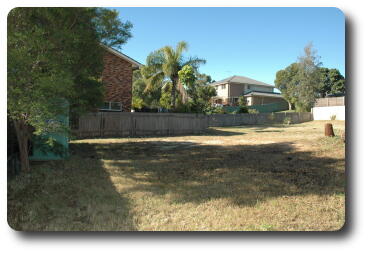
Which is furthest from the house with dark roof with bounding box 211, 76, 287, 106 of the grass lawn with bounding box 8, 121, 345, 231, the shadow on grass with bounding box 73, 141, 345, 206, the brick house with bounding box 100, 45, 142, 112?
the grass lawn with bounding box 8, 121, 345, 231

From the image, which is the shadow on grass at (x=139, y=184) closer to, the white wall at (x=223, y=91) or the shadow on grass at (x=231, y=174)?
the shadow on grass at (x=231, y=174)

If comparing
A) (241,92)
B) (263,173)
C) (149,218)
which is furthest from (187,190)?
(241,92)

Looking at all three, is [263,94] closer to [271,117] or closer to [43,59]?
[271,117]

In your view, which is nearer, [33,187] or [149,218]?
[149,218]

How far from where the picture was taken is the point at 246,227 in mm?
2953

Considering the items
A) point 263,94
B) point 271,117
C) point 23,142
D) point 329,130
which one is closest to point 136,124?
point 329,130

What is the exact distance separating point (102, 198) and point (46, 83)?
1.85 meters

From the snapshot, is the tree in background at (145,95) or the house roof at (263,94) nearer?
the tree in background at (145,95)

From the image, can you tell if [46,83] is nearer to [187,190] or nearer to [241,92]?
[187,190]

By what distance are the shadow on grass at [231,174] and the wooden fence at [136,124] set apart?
5.48 m

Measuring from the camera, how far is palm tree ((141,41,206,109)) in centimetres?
2012

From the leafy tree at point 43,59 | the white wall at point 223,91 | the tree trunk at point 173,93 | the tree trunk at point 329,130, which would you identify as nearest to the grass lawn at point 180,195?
the leafy tree at point 43,59

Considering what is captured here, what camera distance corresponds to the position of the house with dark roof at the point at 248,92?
39.8 metres
